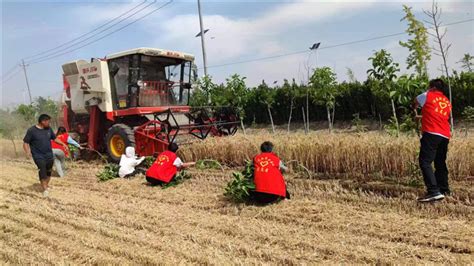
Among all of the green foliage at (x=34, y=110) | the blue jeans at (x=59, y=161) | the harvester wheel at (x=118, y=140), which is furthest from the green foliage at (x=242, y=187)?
the green foliage at (x=34, y=110)

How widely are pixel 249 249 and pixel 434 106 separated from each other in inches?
116

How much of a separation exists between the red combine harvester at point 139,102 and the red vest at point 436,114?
5.48 meters

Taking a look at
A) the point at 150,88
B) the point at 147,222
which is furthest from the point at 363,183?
the point at 150,88

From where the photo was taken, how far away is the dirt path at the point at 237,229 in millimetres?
4004

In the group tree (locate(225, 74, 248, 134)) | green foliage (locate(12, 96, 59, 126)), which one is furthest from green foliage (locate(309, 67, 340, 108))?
green foliage (locate(12, 96, 59, 126))

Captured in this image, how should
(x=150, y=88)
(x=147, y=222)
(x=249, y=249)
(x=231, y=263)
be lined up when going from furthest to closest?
(x=150, y=88)
(x=147, y=222)
(x=249, y=249)
(x=231, y=263)

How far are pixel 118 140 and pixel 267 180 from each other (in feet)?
18.8

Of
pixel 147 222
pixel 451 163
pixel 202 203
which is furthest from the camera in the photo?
pixel 202 203

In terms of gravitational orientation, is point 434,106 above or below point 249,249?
above

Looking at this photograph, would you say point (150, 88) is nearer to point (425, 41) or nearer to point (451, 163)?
point (425, 41)

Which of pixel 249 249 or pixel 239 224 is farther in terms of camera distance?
pixel 239 224

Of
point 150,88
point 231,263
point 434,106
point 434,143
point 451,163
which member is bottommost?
point 231,263

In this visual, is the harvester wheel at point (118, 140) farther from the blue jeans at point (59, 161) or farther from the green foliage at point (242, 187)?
the green foliage at point (242, 187)

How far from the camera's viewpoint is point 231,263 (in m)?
3.86
